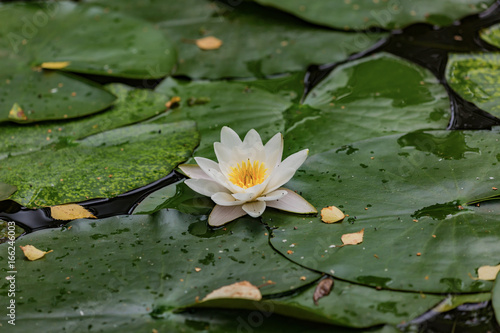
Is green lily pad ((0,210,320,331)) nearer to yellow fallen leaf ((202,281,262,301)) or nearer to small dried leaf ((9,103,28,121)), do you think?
yellow fallen leaf ((202,281,262,301))

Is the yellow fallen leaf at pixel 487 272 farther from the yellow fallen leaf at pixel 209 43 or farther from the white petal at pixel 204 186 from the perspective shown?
the yellow fallen leaf at pixel 209 43

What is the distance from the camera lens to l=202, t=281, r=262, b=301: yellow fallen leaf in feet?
5.47

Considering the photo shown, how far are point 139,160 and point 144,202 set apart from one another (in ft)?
1.06

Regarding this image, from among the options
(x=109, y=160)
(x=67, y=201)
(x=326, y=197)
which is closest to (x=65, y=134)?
(x=109, y=160)

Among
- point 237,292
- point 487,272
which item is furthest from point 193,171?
point 487,272

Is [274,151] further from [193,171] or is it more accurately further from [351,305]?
[351,305]

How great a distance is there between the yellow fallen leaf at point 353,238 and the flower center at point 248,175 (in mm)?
437

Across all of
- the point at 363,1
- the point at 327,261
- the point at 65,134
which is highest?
the point at 363,1

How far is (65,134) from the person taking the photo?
271 centimetres

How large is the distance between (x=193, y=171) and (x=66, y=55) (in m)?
1.62

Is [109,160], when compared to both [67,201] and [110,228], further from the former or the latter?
[110,228]

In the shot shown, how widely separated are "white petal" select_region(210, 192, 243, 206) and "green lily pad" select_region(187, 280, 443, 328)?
18.6 inches

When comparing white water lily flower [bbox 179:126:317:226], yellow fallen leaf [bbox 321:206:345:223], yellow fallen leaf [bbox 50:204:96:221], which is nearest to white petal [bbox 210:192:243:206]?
Result: white water lily flower [bbox 179:126:317:226]

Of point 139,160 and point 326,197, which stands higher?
point 326,197
